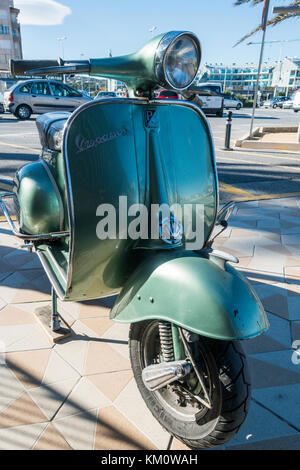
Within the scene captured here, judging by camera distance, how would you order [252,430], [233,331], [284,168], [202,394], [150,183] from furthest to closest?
[284,168] < [150,183] < [252,430] < [202,394] < [233,331]

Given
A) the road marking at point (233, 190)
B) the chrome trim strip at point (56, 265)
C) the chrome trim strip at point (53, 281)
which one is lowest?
the road marking at point (233, 190)

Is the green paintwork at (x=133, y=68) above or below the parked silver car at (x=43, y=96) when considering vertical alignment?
above

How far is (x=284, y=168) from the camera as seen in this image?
7.68m

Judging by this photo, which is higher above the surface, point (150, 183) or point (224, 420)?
point (150, 183)

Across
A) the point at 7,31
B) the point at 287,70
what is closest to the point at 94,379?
the point at 7,31

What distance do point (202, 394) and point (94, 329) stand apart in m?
1.09

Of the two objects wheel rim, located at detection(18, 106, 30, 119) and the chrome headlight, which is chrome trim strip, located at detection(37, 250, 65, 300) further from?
wheel rim, located at detection(18, 106, 30, 119)

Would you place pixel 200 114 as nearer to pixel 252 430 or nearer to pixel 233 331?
pixel 233 331

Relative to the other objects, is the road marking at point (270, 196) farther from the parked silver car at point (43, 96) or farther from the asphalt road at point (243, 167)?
the parked silver car at point (43, 96)

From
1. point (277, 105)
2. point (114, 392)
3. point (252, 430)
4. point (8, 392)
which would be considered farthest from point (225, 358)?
point (277, 105)

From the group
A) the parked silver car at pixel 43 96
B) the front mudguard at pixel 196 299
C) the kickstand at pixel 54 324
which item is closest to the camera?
the front mudguard at pixel 196 299

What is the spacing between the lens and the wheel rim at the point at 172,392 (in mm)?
1593

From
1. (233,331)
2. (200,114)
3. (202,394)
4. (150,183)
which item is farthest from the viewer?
(200,114)

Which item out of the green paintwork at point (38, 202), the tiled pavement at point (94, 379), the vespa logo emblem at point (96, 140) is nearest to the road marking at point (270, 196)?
the tiled pavement at point (94, 379)
